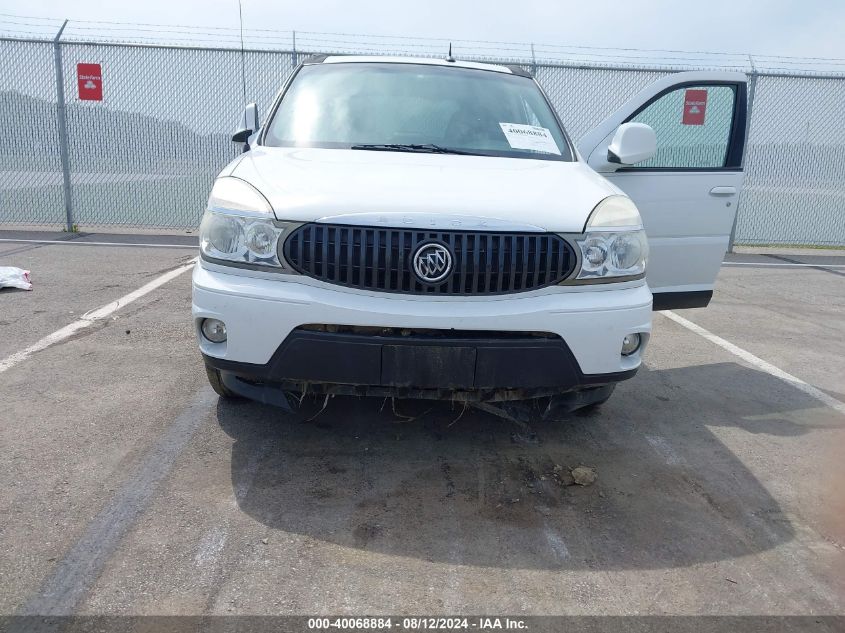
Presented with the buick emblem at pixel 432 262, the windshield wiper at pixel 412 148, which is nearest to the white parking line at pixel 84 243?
the windshield wiper at pixel 412 148

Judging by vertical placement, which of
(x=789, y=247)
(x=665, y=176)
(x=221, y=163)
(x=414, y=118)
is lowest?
(x=789, y=247)

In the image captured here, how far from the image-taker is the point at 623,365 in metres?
3.19

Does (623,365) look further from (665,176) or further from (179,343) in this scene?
(179,343)

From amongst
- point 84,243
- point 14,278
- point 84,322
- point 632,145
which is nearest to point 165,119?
point 84,243

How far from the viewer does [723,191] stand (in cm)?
460

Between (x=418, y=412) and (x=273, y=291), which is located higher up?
(x=273, y=291)

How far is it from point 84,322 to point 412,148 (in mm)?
3072

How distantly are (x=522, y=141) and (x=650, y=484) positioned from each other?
190cm

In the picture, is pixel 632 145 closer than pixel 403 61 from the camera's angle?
Yes

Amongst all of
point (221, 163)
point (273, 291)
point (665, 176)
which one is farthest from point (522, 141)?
point (221, 163)

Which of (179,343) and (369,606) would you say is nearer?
(369,606)

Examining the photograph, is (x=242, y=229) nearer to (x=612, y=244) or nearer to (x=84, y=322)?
(x=612, y=244)

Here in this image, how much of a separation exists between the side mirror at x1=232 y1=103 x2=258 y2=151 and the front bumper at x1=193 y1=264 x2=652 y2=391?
71.1 inches

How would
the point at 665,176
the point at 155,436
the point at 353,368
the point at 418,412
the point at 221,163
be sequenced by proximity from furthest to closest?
the point at 221,163 → the point at 665,176 → the point at 418,412 → the point at 155,436 → the point at 353,368
